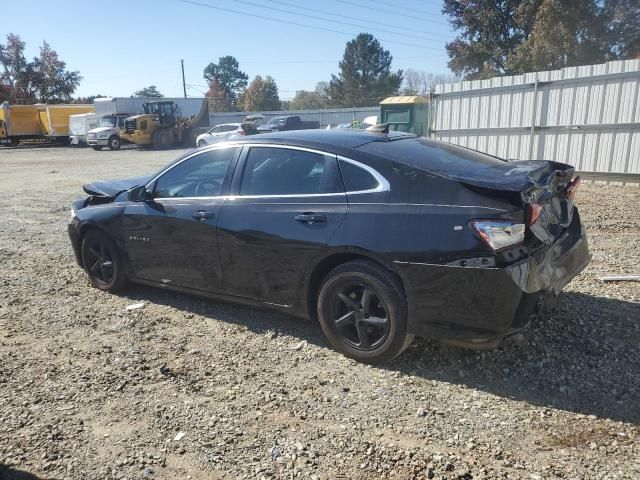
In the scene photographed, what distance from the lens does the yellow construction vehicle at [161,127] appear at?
3250cm

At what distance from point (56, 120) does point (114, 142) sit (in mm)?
8711

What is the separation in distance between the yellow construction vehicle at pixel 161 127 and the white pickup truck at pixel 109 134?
66cm

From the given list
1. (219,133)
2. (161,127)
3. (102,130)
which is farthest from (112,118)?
(219,133)

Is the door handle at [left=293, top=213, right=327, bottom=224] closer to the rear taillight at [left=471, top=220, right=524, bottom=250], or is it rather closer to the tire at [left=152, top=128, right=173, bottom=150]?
the rear taillight at [left=471, top=220, right=524, bottom=250]

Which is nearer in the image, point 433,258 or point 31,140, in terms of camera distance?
point 433,258

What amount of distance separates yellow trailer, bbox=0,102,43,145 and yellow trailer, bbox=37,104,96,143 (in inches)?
20.3

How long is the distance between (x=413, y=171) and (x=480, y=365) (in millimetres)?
1441

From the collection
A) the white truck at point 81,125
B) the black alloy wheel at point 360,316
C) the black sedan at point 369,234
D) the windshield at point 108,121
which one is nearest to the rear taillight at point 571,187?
the black sedan at point 369,234

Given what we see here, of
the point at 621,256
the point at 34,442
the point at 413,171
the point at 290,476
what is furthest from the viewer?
the point at 621,256

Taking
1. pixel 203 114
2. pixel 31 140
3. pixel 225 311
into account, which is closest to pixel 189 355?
pixel 225 311

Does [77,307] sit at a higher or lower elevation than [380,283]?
lower

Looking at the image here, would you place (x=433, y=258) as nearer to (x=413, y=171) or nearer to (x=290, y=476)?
(x=413, y=171)

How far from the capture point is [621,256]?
6031 mm

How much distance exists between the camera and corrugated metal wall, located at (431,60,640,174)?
10.4 m
